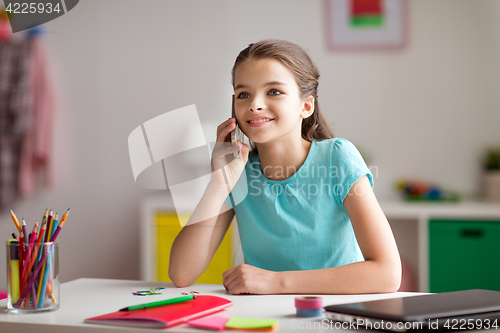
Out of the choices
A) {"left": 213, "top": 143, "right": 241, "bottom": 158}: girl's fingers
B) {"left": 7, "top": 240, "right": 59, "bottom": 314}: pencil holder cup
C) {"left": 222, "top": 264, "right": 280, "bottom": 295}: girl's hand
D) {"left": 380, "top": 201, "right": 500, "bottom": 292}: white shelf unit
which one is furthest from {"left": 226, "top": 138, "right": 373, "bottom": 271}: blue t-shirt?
{"left": 380, "top": 201, "right": 500, "bottom": 292}: white shelf unit


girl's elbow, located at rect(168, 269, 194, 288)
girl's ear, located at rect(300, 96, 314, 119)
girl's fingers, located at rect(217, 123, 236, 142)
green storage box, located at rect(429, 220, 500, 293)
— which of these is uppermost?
girl's ear, located at rect(300, 96, 314, 119)

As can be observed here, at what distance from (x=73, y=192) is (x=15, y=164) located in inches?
13.1

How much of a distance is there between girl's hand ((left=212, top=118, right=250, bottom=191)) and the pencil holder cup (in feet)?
1.58

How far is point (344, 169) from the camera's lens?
114cm

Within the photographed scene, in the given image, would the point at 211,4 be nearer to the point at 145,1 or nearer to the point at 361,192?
the point at 145,1

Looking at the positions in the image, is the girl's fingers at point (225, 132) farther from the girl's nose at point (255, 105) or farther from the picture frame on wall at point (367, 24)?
the picture frame on wall at point (367, 24)

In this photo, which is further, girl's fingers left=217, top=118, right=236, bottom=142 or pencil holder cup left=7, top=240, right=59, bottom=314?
girl's fingers left=217, top=118, right=236, bottom=142

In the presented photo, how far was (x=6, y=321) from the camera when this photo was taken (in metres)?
0.74

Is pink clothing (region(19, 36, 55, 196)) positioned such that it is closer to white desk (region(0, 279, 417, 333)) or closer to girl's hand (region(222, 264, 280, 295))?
white desk (region(0, 279, 417, 333))

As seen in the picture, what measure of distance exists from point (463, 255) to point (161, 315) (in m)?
1.70

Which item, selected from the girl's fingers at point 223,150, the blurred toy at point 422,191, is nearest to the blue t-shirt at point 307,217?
the girl's fingers at point 223,150

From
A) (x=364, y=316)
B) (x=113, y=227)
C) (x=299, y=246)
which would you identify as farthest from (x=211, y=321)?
(x=113, y=227)

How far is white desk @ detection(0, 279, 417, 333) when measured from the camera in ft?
2.34

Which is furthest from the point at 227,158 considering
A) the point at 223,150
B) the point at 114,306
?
the point at 114,306
